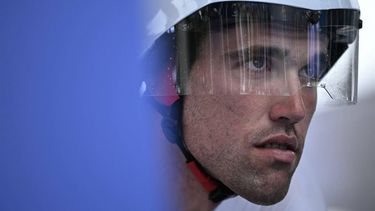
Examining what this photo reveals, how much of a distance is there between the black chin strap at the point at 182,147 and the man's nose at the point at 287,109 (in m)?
0.18

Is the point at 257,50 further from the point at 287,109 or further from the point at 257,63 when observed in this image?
the point at 287,109

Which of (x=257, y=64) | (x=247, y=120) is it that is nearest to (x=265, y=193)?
(x=247, y=120)

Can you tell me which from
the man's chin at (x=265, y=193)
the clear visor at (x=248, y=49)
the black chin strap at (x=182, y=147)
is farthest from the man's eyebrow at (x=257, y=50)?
the man's chin at (x=265, y=193)

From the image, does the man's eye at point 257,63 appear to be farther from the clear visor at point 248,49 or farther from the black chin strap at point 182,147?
the black chin strap at point 182,147

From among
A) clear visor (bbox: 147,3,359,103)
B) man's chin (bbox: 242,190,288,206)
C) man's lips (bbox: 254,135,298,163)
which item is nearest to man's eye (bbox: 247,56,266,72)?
clear visor (bbox: 147,3,359,103)

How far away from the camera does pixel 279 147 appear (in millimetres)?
801

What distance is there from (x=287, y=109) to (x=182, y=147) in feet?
0.72

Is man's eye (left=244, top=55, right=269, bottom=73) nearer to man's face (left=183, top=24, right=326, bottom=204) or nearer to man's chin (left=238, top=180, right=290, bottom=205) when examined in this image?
man's face (left=183, top=24, right=326, bottom=204)

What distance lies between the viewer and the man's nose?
0.76 metres

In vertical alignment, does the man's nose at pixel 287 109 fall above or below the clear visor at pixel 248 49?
below

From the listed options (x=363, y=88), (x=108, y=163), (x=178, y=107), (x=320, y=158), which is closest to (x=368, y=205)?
(x=320, y=158)

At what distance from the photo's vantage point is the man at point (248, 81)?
71 cm

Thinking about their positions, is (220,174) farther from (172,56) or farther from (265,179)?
(172,56)

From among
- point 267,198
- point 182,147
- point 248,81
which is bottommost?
point 267,198
